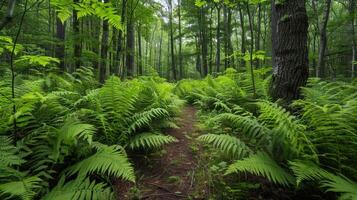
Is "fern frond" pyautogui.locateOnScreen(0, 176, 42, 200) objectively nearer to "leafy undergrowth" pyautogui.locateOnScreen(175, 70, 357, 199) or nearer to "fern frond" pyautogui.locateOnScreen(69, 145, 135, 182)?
"fern frond" pyautogui.locateOnScreen(69, 145, 135, 182)

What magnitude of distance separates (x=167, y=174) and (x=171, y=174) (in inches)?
1.9

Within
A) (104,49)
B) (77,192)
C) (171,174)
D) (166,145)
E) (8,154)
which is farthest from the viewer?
(104,49)

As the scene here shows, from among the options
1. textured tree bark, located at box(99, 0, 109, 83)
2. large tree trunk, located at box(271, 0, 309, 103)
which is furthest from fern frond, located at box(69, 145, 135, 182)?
textured tree bark, located at box(99, 0, 109, 83)

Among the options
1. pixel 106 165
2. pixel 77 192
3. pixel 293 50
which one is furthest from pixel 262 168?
pixel 293 50

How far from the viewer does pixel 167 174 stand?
2.98 metres

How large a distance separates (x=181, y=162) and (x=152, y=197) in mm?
832

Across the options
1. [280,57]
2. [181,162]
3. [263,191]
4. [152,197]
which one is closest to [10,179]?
[152,197]

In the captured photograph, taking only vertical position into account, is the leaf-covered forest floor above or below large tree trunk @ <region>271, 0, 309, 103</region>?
below

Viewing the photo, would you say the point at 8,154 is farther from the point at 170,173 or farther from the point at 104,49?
the point at 104,49

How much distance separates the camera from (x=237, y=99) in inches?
205

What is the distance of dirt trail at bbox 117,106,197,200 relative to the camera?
2572 millimetres

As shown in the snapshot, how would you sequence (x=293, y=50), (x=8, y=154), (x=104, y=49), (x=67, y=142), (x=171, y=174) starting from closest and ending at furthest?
(x=8, y=154) → (x=67, y=142) → (x=171, y=174) → (x=293, y=50) → (x=104, y=49)

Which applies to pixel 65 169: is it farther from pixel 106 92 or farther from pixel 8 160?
pixel 106 92

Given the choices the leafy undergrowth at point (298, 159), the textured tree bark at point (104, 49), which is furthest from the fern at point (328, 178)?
the textured tree bark at point (104, 49)
